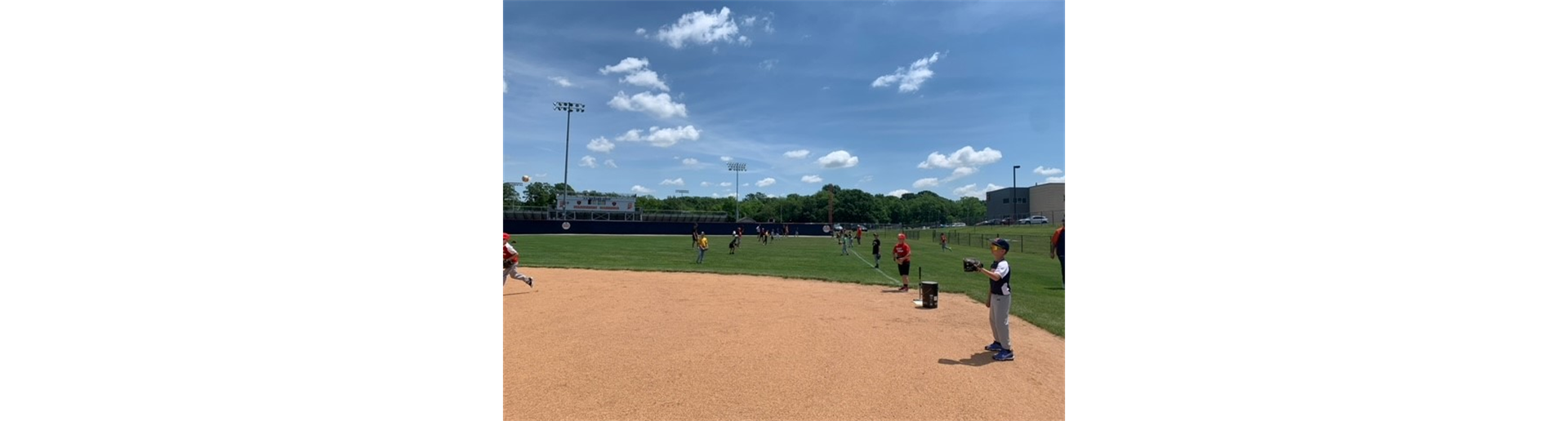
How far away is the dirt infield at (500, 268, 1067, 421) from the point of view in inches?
216

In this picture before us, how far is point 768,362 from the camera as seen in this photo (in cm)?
712

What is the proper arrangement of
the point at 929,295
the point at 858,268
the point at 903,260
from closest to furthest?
1. the point at 929,295
2. the point at 903,260
3. the point at 858,268

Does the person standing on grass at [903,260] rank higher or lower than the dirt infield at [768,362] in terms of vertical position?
higher

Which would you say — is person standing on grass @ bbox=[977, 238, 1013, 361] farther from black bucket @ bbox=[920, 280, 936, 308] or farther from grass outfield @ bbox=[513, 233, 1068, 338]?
black bucket @ bbox=[920, 280, 936, 308]

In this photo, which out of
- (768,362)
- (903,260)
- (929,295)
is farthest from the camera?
(903,260)

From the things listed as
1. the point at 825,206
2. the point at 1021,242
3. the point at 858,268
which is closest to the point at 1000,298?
the point at 858,268

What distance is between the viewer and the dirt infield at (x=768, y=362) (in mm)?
5480

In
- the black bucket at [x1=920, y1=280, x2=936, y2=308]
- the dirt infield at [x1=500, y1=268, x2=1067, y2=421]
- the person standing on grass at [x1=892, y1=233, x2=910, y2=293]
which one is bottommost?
the dirt infield at [x1=500, y1=268, x2=1067, y2=421]

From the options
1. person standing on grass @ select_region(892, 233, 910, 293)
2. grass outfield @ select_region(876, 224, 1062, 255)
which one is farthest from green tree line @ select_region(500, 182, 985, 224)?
person standing on grass @ select_region(892, 233, 910, 293)

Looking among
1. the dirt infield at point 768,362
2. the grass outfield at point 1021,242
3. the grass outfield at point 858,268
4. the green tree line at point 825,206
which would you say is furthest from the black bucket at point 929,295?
the green tree line at point 825,206

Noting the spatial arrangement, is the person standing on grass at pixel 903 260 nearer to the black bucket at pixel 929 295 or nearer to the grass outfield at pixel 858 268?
the grass outfield at pixel 858 268

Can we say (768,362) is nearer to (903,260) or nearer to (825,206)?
(903,260)
